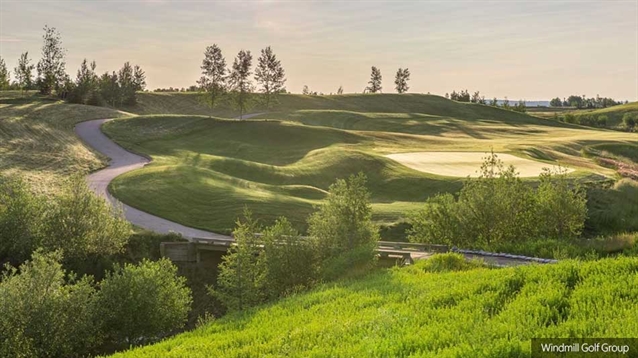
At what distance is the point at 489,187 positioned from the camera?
2867 cm

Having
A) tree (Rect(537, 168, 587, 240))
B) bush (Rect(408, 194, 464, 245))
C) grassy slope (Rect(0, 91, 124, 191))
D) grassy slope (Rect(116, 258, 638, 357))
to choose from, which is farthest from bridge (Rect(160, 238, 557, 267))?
grassy slope (Rect(0, 91, 124, 191))

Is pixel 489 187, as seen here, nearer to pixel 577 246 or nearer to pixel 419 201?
pixel 577 246

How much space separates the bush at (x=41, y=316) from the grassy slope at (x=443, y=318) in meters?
6.93

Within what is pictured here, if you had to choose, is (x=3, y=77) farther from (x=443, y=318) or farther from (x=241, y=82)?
(x=443, y=318)

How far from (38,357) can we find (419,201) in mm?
35009

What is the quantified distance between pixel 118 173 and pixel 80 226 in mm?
20491

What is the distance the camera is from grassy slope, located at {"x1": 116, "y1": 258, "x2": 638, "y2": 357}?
9359mm

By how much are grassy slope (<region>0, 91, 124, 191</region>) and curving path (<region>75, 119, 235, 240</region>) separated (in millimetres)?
1632

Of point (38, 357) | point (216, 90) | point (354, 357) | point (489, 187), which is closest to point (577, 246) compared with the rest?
point (489, 187)

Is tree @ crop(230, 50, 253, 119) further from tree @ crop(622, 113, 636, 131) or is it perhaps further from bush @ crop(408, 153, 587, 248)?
tree @ crop(622, 113, 636, 131)

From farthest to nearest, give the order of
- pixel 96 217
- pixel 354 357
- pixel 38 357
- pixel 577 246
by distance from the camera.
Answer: pixel 96 217
pixel 577 246
pixel 38 357
pixel 354 357

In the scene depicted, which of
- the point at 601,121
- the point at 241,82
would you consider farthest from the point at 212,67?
the point at 601,121

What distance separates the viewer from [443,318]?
37.1 ft

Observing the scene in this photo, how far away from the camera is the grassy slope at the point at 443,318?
9359 mm
